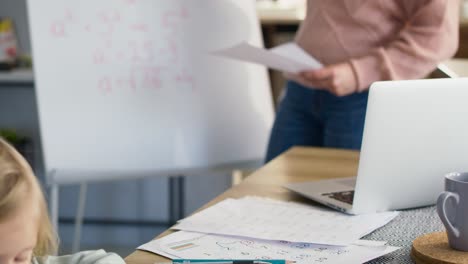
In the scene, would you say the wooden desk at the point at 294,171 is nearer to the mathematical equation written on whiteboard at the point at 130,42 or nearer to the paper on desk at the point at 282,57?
the paper on desk at the point at 282,57

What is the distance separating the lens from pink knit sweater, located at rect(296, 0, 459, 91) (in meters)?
1.72

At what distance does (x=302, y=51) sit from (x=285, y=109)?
0.18 meters

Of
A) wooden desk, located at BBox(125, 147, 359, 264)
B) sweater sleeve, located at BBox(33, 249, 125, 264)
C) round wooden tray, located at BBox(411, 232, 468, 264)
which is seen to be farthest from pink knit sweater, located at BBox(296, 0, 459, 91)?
sweater sleeve, located at BBox(33, 249, 125, 264)

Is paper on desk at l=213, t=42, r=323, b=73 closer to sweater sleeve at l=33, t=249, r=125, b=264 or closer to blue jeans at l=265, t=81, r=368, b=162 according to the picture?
blue jeans at l=265, t=81, r=368, b=162

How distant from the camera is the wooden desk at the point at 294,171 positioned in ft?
4.55

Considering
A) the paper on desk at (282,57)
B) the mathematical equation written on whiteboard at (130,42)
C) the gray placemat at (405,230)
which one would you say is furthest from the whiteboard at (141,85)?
the gray placemat at (405,230)

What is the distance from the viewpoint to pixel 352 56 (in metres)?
1.81

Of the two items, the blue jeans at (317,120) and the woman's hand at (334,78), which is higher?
the woman's hand at (334,78)

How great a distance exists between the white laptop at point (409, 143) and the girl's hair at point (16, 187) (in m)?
0.50

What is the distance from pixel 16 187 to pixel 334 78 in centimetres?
104

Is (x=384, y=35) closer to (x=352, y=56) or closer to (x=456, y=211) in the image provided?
(x=352, y=56)

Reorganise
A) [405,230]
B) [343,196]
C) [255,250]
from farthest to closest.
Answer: [343,196] < [405,230] < [255,250]

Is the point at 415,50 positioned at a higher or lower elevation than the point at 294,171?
higher

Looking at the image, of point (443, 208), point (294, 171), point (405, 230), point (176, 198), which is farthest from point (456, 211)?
point (176, 198)
